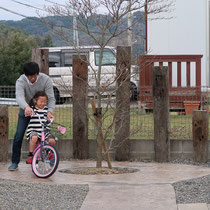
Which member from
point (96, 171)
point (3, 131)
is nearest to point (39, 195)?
point (96, 171)

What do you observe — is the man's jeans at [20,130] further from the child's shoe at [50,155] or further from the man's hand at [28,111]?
the child's shoe at [50,155]

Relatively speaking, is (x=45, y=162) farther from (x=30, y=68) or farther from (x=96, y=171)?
(x=30, y=68)

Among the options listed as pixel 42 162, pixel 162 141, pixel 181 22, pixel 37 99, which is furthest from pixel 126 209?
pixel 181 22

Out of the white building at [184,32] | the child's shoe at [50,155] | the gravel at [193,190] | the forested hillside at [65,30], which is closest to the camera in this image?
the gravel at [193,190]

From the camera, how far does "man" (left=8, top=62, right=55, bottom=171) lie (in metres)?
8.68

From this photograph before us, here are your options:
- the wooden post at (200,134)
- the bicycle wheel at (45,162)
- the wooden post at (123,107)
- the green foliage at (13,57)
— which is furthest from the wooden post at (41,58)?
the green foliage at (13,57)

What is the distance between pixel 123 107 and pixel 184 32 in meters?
8.02

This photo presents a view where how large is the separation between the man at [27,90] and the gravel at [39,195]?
1291 millimetres

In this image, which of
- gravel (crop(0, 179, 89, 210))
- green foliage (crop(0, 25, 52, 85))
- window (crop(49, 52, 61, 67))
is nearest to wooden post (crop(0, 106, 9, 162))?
gravel (crop(0, 179, 89, 210))

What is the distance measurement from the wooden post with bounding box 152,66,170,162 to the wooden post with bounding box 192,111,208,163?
0.43 metres

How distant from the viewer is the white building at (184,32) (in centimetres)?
1723

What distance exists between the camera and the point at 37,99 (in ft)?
28.8

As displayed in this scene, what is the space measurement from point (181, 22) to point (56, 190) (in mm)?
10964

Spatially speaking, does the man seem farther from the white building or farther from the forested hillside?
the white building
